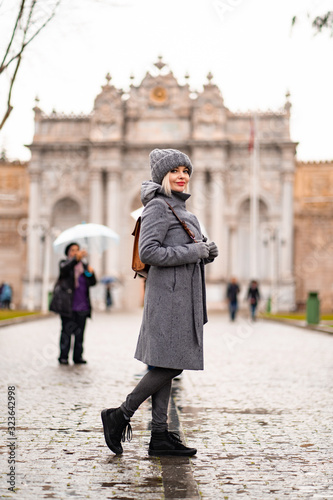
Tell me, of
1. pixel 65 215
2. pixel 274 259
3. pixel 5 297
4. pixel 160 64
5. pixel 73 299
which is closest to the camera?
pixel 73 299

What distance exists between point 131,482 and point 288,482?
985mm

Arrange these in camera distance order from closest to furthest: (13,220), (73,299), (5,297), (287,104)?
(73,299)
(5,297)
(287,104)
(13,220)

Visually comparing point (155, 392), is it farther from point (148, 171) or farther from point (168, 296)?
point (148, 171)

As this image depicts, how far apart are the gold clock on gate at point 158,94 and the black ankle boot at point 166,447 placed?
147 ft

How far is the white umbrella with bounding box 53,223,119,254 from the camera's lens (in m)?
13.6

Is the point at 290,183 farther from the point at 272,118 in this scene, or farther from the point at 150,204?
the point at 150,204

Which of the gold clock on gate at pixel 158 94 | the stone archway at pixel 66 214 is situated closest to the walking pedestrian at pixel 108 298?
the stone archway at pixel 66 214

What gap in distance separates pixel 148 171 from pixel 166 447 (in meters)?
43.4

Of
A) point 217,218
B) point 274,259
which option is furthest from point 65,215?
point 274,259

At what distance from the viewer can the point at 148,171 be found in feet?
159

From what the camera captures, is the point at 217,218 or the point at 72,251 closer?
the point at 72,251

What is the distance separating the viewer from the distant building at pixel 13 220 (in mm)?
50906

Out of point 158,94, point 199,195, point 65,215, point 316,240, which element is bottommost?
point 316,240

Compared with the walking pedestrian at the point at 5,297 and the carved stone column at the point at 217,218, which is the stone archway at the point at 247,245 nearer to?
the carved stone column at the point at 217,218
